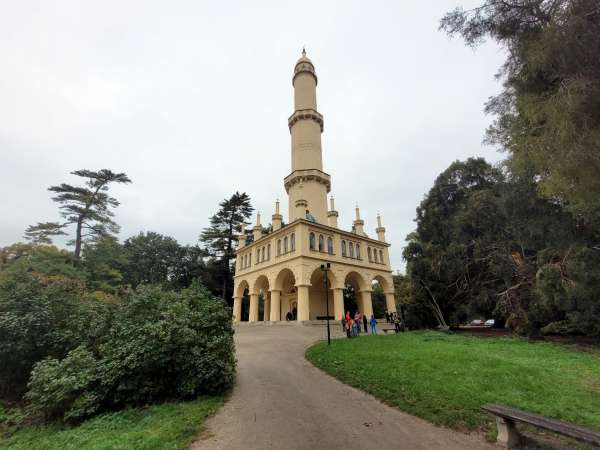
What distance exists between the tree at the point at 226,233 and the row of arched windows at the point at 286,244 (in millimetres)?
13865

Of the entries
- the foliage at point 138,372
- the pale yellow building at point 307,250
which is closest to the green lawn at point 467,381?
the foliage at point 138,372

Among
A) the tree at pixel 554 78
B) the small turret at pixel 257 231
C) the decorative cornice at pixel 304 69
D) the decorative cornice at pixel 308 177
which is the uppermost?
the decorative cornice at pixel 304 69

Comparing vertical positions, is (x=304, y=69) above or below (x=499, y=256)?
above

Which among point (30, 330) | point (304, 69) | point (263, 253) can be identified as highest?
point (304, 69)

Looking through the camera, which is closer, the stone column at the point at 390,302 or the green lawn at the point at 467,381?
the green lawn at the point at 467,381

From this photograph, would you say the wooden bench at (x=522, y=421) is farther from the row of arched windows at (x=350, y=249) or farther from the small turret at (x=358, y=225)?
the small turret at (x=358, y=225)

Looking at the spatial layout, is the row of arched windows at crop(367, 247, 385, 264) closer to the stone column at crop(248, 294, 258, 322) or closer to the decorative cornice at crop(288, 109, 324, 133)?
the stone column at crop(248, 294, 258, 322)

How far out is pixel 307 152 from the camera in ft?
107

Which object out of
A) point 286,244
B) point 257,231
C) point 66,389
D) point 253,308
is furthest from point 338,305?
point 66,389

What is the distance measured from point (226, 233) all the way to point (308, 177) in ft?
51.9

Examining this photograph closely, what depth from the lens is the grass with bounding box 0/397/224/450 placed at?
462cm

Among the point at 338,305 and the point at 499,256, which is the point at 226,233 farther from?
the point at 499,256

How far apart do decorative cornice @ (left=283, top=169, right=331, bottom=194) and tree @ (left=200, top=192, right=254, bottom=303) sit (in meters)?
11.0

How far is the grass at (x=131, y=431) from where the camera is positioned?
4617mm
